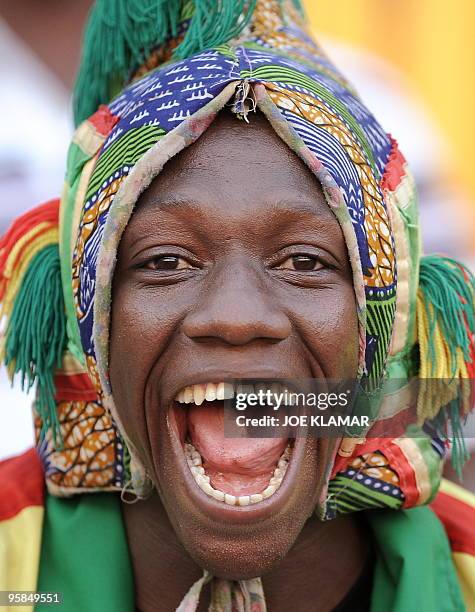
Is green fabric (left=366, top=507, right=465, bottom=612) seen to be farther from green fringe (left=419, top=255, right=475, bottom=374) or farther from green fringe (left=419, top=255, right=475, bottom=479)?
green fringe (left=419, top=255, right=475, bottom=374)

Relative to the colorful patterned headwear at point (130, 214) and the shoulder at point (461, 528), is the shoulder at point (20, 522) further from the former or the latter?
the shoulder at point (461, 528)

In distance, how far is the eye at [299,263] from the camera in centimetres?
180

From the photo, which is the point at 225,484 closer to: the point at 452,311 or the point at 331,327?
the point at 331,327

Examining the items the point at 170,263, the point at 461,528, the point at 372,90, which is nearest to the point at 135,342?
the point at 170,263

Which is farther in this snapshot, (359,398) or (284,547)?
(359,398)

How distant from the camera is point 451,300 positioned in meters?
2.04

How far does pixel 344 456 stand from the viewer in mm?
1959

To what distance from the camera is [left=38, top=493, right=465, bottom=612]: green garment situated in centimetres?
200

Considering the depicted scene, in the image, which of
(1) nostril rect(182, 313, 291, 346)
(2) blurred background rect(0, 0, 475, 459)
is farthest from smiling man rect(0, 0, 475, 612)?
(2) blurred background rect(0, 0, 475, 459)

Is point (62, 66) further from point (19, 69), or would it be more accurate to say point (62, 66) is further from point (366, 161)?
point (366, 161)

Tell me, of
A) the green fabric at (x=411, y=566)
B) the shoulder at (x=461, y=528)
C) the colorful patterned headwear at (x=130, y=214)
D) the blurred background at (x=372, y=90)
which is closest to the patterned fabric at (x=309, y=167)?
the colorful patterned headwear at (x=130, y=214)

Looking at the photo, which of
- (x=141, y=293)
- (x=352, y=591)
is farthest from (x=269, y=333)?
(x=352, y=591)

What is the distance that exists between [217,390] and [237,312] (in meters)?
0.16

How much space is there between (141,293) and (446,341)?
2.16 feet
